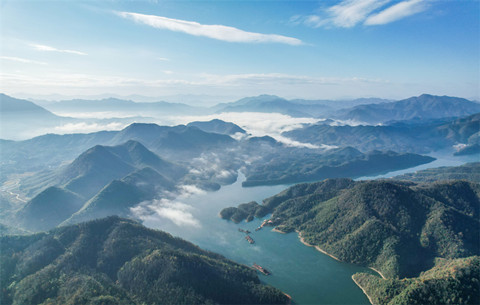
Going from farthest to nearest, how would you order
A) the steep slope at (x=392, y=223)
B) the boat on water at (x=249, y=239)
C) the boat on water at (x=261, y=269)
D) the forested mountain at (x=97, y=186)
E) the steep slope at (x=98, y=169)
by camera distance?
the steep slope at (x=98, y=169), the forested mountain at (x=97, y=186), the boat on water at (x=249, y=239), the boat on water at (x=261, y=269), the steep slope at (x=392, y=223)

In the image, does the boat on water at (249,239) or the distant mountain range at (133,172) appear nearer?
the boat on water at (249,239)

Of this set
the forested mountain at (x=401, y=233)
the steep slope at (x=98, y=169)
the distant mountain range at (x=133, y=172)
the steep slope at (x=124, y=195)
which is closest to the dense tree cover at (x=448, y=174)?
the distant mountain range at (x=133, y=172)

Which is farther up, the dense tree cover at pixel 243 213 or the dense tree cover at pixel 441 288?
the dense tree cover at pixel 441 288

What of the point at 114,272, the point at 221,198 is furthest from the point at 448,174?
the point at 114,272

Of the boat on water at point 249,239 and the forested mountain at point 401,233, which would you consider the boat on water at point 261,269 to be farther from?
the forested mountain at point 401,233

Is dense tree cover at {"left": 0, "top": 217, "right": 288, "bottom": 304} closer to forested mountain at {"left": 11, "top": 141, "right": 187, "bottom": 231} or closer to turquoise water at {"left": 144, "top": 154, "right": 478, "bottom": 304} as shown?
turquoise water at {"left": 144, "top": 154, "right": 478, "bottom": 304}

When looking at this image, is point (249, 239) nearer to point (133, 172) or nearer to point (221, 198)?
point (221, 198)

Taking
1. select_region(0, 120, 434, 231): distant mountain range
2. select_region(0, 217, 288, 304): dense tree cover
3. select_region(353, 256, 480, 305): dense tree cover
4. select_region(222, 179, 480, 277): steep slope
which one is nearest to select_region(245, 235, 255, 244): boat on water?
select_region(222, 179, 480, 277): steep slope
